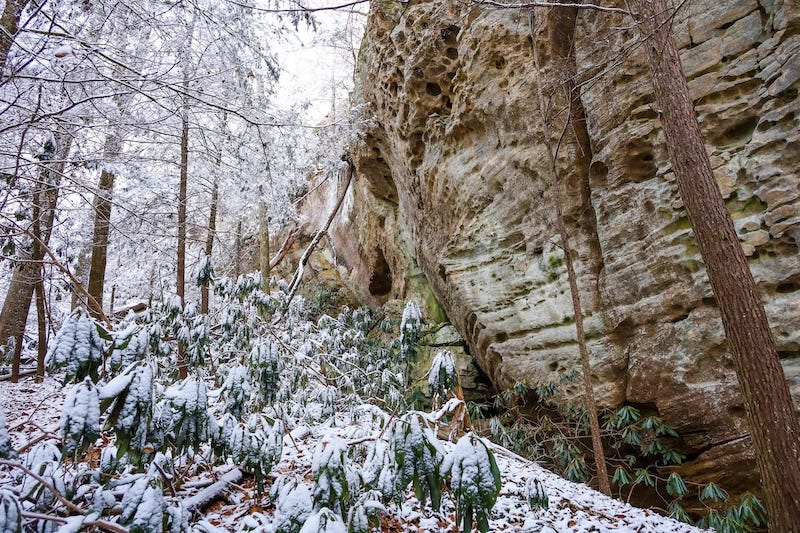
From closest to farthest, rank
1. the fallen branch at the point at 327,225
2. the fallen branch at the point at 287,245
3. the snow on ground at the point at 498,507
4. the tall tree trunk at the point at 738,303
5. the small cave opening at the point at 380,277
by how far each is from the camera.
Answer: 1. the tall tree trunk at the point at 738,303
2. the snow on ground at the point at 498,507
3. the small cave opening at the point at 380,277
4. the fallen branch at the point at 327,225
5. the fallen branch at the point at 287,245

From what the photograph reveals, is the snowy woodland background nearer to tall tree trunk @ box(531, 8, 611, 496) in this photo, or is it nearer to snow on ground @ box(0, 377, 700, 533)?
snow on ground @ box(0, 377, 700, 533)

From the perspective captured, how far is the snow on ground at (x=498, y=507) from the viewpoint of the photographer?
2.98 metres

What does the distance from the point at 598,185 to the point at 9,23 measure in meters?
6.25

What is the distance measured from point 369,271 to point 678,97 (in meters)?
8.69

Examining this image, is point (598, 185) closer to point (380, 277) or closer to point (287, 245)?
point (380, 277)

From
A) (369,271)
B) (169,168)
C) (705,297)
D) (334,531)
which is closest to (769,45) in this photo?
(705,297)

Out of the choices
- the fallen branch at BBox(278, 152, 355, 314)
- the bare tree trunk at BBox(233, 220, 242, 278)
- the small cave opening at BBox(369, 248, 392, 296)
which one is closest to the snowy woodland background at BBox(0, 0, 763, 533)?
the small cave opening at BBox(369, 248, 392, 296)

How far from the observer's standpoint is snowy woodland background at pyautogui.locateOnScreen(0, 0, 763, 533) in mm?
1839

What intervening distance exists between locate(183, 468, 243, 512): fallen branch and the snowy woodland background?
17mm

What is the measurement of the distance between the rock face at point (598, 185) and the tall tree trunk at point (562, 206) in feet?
0.17

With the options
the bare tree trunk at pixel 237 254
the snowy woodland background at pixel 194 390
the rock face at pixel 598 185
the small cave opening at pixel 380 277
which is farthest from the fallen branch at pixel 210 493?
the bare tree trunk at pixel 237 254

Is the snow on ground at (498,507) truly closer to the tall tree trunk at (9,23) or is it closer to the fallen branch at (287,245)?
the tall tree trunk at (9,23)

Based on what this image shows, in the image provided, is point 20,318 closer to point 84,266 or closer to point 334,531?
point 84,266

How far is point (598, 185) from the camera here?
17.9 ft
